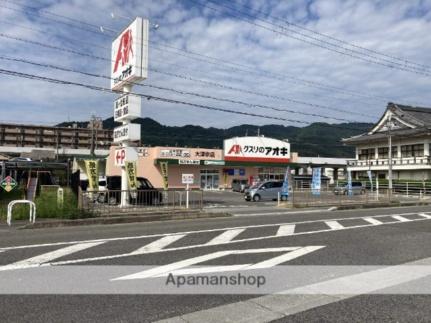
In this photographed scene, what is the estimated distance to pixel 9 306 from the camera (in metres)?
5.22

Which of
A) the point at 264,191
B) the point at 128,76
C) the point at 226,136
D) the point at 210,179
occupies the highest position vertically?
the point at 226,136

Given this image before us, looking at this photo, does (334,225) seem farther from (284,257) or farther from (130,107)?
(130,107)

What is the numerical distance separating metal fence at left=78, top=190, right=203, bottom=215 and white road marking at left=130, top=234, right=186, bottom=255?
562cm

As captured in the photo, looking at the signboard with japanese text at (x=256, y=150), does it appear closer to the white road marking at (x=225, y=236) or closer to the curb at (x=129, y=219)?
the curb at (x=129, y=219)

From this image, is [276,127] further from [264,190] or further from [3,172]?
[3,172]

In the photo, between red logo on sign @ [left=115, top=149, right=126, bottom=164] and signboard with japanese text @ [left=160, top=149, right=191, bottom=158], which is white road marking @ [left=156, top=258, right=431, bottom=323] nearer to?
red logo on sign @ [left=115, top=149, right=126, bottom=164]

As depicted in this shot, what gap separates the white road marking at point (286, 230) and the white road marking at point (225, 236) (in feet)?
3.67

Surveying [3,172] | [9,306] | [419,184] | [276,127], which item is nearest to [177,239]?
[9,306]

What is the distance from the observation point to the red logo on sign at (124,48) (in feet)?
71.3

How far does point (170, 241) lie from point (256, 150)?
43020mm

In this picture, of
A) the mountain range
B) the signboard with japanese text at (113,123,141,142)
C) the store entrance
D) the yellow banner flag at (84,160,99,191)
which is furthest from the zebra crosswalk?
the mountain range

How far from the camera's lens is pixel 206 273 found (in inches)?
277

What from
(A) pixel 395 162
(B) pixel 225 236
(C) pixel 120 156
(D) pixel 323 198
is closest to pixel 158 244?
(B) pixel 225 236

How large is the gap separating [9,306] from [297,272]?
13.9 feet
